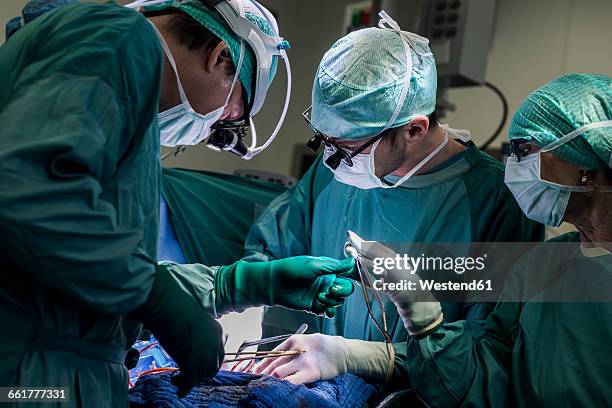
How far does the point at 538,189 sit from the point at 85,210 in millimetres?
1128

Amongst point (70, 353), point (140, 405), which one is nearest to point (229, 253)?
point (140, 405)

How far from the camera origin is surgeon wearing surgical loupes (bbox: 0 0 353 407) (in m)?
0.83

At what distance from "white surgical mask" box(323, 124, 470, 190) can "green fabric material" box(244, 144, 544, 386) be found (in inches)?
1.7

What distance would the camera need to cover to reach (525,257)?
5.07 feet

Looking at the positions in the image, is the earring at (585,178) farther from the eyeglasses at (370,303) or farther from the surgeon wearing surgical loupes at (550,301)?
the eyeglasses at (370,303)

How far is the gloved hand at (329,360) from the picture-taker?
1.48m

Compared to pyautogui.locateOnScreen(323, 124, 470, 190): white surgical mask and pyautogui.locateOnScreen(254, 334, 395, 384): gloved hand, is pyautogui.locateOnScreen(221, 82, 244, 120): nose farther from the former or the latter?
pyautogui.locateOnScreen(254, 334, 395, 384): gloved hand

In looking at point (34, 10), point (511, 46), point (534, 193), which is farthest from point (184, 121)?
point (511, 46)

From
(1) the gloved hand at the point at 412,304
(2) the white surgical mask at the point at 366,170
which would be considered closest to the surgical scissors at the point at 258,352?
(1) the gloved hand at the point at 412,304

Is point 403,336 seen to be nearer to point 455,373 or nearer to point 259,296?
point 455,373

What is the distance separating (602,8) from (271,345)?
7.88 feet

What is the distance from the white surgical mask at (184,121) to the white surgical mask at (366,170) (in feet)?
1.45

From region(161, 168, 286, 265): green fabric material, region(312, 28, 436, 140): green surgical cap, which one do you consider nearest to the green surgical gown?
region(312, 28, 436, 140): green surgical cap

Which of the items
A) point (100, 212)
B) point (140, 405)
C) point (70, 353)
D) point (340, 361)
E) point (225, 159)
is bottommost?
point (225, 159)
